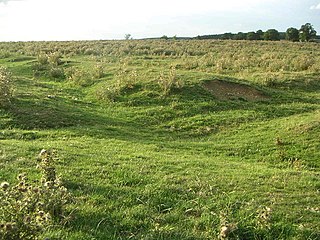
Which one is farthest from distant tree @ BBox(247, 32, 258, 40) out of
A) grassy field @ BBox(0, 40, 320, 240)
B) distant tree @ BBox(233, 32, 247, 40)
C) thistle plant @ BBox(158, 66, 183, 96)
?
thistle plant @ BBox(158, 66, 183, 96)

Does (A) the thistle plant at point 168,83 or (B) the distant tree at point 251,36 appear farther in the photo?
(B) the distant tree at point 251,36

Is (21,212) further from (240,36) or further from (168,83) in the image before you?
(240,36)

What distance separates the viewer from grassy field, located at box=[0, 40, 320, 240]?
519 cm

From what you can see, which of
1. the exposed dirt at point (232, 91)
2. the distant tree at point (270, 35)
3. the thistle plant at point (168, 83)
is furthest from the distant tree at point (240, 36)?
the thistle plant at point (168, 83)

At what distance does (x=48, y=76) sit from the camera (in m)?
21.5

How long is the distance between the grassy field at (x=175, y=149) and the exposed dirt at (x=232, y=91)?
5 centimetres

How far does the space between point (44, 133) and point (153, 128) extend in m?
3.45

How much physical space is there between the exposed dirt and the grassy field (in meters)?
0.05

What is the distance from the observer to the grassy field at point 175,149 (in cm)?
519

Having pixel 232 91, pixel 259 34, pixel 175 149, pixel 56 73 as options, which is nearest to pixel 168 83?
pixel 232 91

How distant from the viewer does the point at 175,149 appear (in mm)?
9938

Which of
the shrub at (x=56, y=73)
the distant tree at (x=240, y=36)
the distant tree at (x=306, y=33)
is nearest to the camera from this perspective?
the shrub at (x=56, y=73)

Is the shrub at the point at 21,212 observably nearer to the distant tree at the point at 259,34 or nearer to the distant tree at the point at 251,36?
the distant tree at the point at 251,36

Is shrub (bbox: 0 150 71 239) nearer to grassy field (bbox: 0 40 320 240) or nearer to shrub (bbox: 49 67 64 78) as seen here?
grassy field (bbox: 0 40 320 240)
